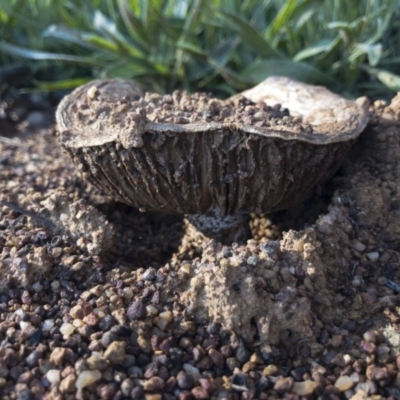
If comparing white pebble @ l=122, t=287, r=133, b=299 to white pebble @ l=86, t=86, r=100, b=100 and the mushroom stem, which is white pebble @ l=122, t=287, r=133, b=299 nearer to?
the mushroom stem

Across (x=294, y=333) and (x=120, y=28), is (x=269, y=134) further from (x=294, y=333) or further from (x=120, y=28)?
(x=120, y=28)

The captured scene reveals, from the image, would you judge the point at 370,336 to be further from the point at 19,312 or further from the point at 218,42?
the point at 218,42

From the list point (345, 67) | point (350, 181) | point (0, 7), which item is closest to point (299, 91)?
point (350, 181)

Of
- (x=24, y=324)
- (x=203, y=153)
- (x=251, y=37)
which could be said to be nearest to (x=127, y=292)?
(x=24, y=324)

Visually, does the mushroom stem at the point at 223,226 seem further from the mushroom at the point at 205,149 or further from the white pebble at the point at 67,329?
the white pebble at the point at 67,329

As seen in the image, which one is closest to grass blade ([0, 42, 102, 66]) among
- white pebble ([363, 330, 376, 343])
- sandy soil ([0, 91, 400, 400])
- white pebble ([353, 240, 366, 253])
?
sandy soil ([0, 91, 400, 400])

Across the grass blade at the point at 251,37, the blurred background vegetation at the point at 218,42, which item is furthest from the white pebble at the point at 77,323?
the grass blade at the point at 251,37
